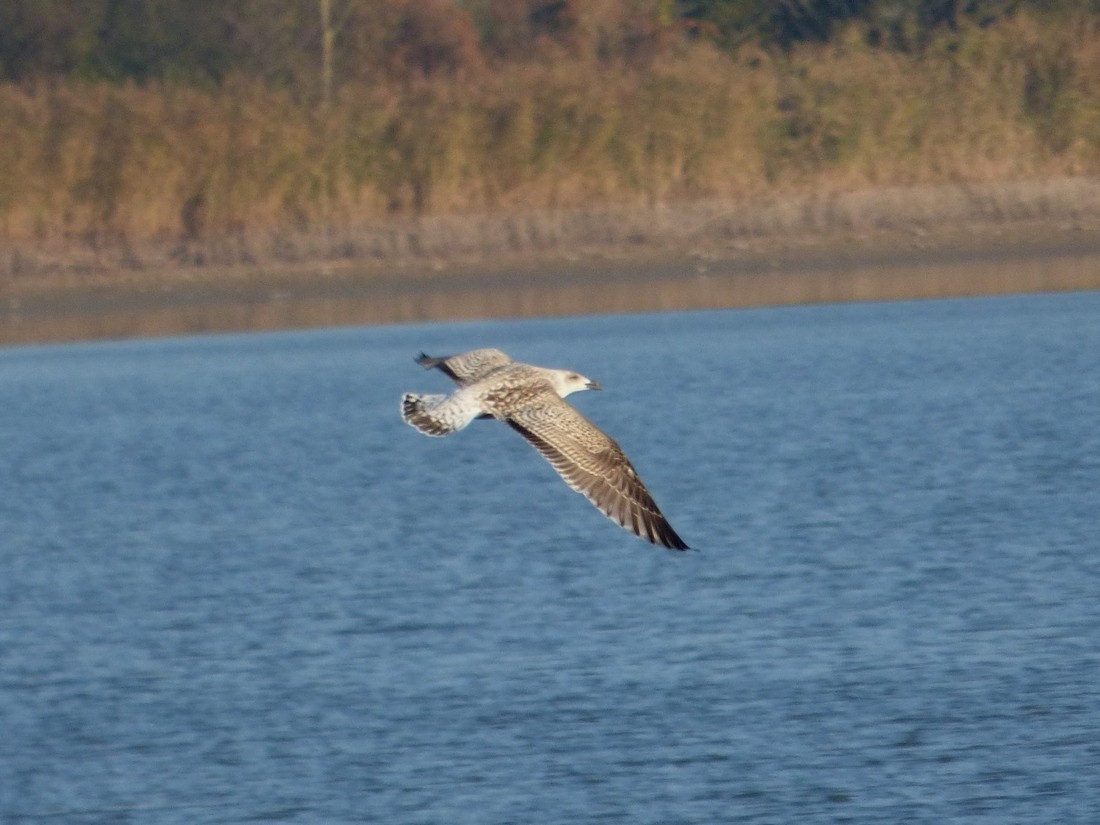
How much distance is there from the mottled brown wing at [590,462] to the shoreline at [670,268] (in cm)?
1347

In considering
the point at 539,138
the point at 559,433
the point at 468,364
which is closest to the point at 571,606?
the point at 468,364

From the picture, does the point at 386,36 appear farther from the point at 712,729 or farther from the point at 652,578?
the point at 712,729

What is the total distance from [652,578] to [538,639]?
4.93 feet

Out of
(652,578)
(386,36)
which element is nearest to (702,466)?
(652,578)

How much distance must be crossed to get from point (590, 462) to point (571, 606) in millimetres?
3822

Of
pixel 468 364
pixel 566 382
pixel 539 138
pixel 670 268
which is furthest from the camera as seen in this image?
pixel 539 138

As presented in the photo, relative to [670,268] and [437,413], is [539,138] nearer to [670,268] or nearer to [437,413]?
[670,268]

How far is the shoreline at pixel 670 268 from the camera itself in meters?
20.7

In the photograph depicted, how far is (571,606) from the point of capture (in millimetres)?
10688

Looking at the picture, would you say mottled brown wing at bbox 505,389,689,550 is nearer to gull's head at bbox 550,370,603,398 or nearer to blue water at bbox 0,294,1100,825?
gull's head at bbox 550,370,603,398

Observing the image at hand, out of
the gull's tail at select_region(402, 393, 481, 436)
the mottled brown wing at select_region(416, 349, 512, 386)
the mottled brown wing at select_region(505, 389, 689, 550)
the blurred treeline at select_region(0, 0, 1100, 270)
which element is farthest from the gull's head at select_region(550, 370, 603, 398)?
the blurred treeline at select_region(0, 0, 1100, 270)

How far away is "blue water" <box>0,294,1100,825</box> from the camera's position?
27.6ft

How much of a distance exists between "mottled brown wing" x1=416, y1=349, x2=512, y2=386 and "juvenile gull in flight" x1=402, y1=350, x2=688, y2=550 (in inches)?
6.6

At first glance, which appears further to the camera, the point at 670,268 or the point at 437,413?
the point at 670,268
